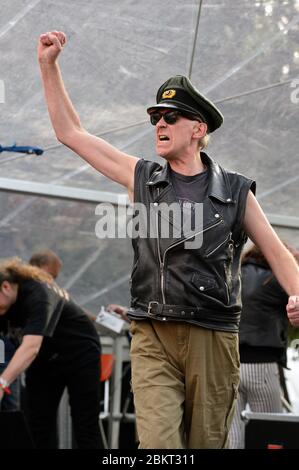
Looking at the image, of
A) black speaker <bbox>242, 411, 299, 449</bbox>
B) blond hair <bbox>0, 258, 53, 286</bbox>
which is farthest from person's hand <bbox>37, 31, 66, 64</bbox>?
black speaker <bbox>242, 411, 299, 449</bbox>

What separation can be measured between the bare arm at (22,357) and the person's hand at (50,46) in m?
3.30

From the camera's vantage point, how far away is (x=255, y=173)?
26.5 feet

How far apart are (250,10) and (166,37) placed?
549 mm

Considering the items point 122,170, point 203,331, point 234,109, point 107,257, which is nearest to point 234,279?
point 203,331

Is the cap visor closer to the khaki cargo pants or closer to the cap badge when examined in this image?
the cap badge

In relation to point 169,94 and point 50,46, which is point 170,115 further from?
point 50,46

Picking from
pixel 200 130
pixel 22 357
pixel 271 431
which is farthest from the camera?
pixel 22 357

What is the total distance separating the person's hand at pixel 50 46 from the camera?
14.0 feet

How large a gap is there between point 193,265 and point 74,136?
748 mm

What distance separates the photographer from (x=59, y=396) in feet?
26.3

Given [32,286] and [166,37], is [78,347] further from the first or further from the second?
[166,37]

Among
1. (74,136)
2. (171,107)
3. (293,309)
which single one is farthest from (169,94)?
(293,309)

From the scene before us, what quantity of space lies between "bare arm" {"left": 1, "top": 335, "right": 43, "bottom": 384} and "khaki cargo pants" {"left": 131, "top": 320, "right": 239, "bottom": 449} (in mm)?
2979

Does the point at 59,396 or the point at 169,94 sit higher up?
the point at 169,94
